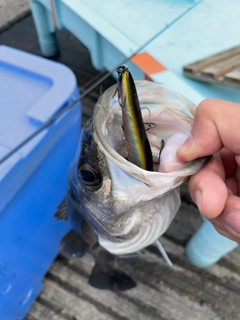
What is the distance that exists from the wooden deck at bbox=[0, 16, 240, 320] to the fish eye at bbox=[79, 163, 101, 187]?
0.63 metres

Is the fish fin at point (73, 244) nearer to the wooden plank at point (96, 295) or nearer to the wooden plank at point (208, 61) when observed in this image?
the wooden plank at point (96, 295)

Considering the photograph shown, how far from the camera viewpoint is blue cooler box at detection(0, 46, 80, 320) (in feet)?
2.58

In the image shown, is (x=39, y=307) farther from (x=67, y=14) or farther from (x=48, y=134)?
(x=67, y=14)

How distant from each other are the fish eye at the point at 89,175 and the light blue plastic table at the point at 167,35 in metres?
0.54

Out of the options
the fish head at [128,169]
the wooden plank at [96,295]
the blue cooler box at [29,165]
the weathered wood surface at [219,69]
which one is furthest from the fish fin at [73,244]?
the weathered wood surface at [219,69]

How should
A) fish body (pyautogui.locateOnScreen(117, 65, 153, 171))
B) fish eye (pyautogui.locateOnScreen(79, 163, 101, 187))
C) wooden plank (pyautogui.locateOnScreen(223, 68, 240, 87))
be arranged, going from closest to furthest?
1. fish body (pyautogui.locateOnScreen(117, 65, 153, 171))
2. fish eye (pyautogui.locateOnScreen(79, 163, 101, 187))
3. wooden plank (pyautogui.locateOnScreen(223, 68, 240, 87))

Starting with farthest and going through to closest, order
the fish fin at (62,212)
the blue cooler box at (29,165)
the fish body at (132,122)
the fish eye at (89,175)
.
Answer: the fish fin at (62,212) < the blue cooler box at (29,165) < the fish eye at (89,175) < the fish body at (132,122)

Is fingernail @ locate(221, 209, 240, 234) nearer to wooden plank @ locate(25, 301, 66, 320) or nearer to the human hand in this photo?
the human hand

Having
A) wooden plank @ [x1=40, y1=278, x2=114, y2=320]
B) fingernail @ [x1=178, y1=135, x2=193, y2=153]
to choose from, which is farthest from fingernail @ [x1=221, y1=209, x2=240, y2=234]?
wooden plank @ [x1=40, y1=278, x2=114, y2=320]

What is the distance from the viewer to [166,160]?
511mm

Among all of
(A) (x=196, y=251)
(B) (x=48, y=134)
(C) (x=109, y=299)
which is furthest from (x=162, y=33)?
(C) (x=109, y=299)

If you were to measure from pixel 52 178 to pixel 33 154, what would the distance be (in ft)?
0.47

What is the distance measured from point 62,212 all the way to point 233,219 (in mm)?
545

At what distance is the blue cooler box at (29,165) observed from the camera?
0.79 m
